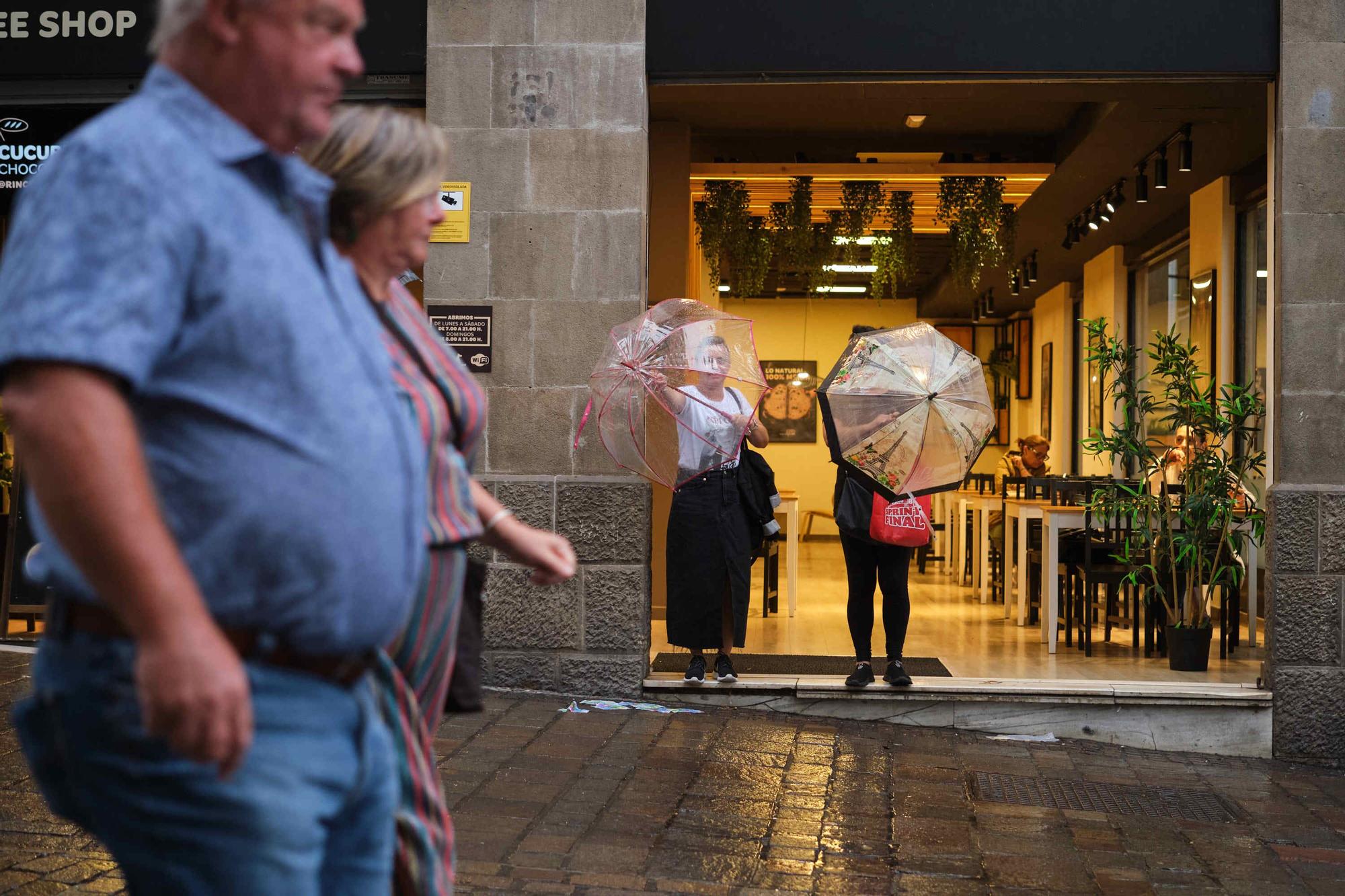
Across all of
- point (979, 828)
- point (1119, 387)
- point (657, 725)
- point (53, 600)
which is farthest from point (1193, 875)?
point (1119, 387)

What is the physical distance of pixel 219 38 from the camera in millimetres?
1402

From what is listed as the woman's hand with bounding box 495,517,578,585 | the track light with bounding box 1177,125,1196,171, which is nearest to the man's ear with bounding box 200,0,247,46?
the woman's hand with bounding box 495,517,578,585

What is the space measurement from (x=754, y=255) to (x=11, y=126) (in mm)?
5183

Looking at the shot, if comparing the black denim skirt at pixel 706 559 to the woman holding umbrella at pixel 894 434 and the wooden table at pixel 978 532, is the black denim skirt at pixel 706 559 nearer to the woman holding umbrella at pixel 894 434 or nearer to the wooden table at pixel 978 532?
the woman holding umbrella at pixel 894 434

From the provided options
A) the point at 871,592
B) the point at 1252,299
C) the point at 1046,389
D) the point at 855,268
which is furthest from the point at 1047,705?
the point at 1046,389

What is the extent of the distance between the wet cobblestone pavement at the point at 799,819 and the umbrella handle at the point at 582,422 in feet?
4.19

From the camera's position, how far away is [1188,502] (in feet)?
23.5

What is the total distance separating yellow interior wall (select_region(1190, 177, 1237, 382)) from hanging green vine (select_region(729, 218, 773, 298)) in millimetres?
3459

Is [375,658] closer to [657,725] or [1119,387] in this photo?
[657,725]

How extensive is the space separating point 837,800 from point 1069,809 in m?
0.84

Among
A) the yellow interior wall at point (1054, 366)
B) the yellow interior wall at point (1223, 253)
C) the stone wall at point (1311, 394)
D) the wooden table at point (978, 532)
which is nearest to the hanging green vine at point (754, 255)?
the wooden table at point (978, 532)

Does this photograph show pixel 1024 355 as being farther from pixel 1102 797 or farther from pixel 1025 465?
pixel 1102 797

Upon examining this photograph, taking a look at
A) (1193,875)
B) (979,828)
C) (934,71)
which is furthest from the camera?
(934,71)

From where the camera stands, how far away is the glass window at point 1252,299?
10.2 meters
